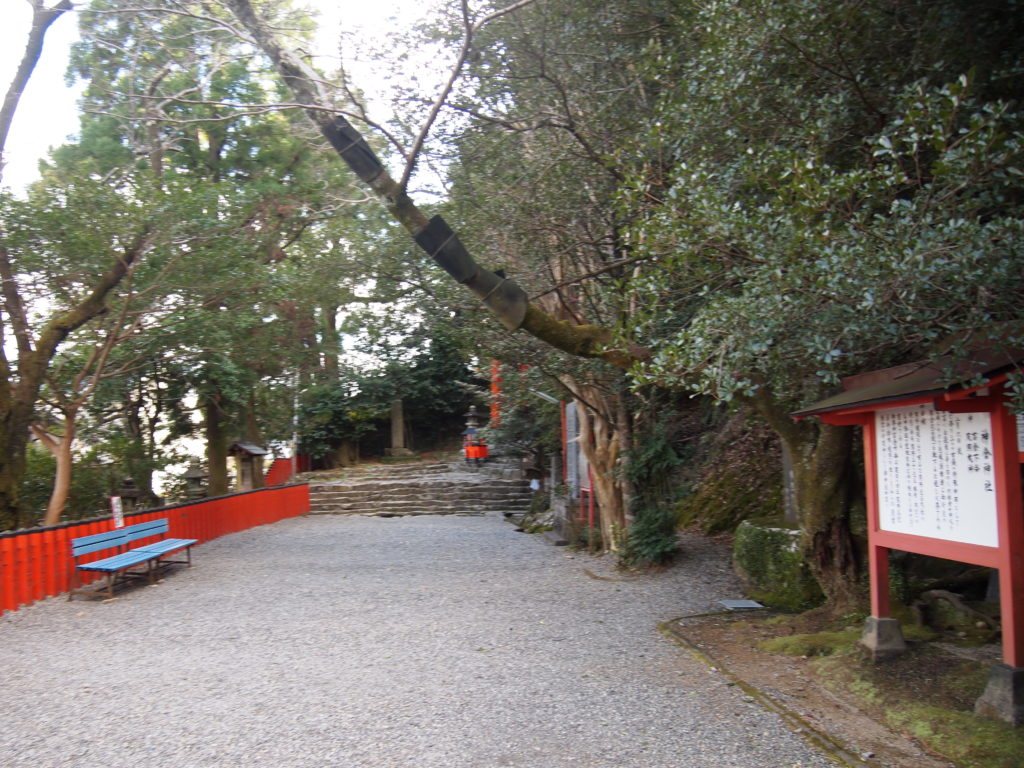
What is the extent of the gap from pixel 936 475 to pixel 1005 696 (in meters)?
1.32

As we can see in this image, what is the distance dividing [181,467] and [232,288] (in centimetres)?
972

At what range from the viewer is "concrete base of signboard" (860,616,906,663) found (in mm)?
5500

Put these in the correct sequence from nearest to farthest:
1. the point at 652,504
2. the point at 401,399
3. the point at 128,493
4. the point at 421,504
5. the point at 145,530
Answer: the point at 652,504, the point at 145,530, the point at 128,493, the point at 421,504, the point at 401,399

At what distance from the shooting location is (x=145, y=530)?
11047 millimetres

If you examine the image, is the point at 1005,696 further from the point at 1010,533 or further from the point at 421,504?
the point at 421,504

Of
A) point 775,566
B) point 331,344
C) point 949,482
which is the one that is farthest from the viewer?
point 331,344

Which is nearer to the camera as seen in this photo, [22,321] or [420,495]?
[22,321]

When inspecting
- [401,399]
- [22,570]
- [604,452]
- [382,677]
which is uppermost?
[401,399]

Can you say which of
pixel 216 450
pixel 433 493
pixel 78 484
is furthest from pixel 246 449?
pixel 433 493

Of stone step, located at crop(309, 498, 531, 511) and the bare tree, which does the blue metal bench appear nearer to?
the bare tree

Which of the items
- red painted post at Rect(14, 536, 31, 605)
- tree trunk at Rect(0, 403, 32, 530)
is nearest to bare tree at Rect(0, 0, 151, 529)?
tree trunk at Rect(0, 403, 32, 530)

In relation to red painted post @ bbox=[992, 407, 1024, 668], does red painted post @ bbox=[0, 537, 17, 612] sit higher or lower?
lower

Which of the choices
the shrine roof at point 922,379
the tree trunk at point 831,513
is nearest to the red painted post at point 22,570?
the tree trunk at point 831,513

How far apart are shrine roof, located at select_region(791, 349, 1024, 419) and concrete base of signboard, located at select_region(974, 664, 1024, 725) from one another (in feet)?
5.17
